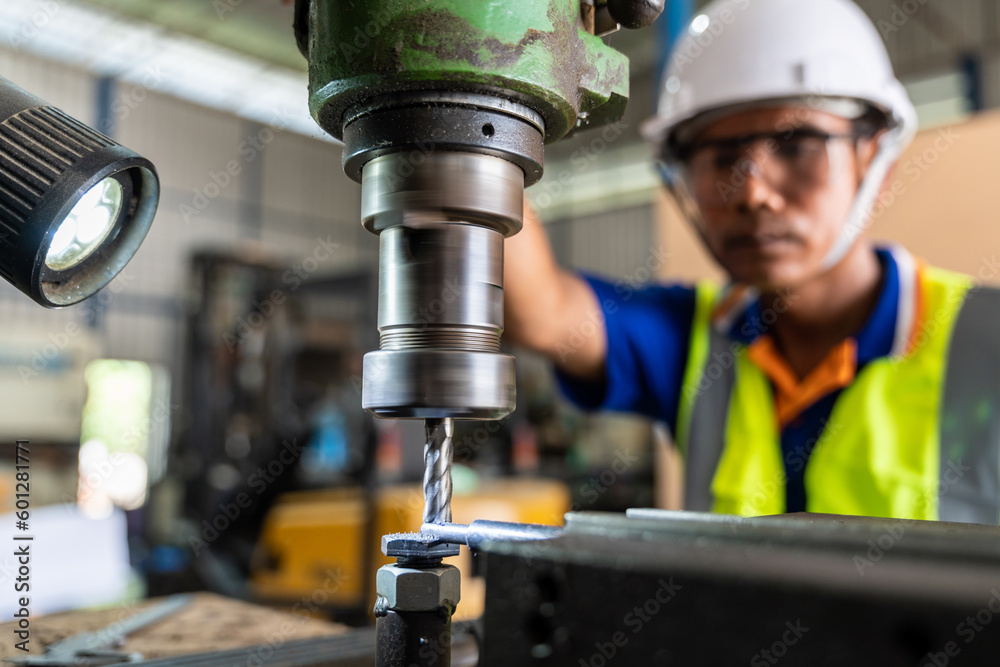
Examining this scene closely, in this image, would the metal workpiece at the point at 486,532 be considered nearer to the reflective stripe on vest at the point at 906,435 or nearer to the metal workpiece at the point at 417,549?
the metal workpiece at the point at 417,549

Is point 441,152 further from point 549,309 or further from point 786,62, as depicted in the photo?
point 786,62

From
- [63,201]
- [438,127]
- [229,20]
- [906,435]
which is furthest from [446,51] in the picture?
[229,20]

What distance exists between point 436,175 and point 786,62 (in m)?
1.08

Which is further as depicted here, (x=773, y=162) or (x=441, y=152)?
(x=773, y=162)

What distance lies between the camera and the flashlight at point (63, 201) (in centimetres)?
48

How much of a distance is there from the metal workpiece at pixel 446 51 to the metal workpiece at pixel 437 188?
45 mm

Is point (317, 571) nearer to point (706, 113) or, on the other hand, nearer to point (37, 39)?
point (706, 113)

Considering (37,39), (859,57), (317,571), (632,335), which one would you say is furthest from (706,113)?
(37,39)

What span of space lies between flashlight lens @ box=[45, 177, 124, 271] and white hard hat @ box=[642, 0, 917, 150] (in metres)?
1.08

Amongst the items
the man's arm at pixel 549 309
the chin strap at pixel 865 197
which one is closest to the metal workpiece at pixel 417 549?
the man's arm at pixel 549 309

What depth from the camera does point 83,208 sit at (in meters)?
0.53

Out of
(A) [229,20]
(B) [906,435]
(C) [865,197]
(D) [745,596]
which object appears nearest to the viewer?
(D) [745,596]

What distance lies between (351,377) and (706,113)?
414 centimetres

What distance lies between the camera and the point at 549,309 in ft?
4.57
